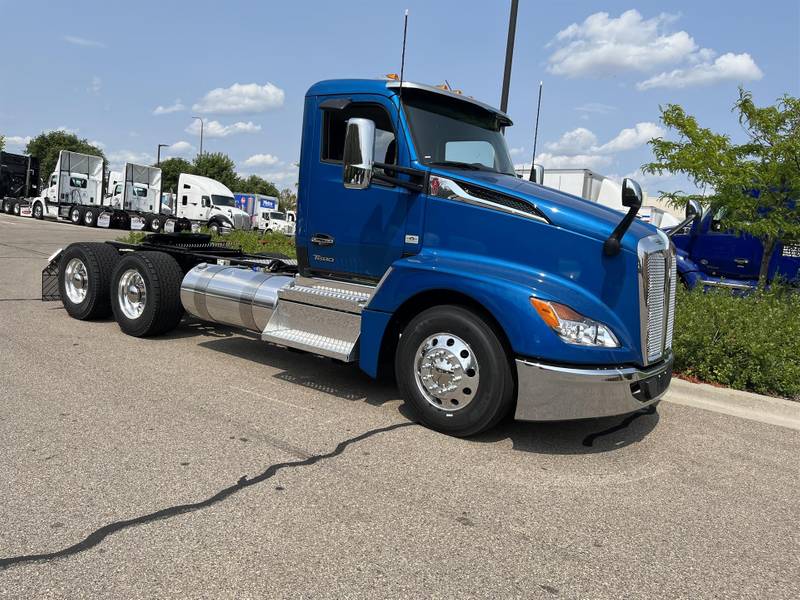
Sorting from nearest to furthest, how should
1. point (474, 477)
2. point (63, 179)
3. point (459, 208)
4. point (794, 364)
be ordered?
1. point (474, 477)
2. point (459, 208)
3. point (794, 364)
4. point (63, 179)

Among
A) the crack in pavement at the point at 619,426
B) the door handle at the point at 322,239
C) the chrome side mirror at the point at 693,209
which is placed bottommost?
the crack in pavement at the point at 619,426

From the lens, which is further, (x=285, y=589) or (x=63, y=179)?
(x=63, y=179)

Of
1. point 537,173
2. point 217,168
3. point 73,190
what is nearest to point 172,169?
point 217,168

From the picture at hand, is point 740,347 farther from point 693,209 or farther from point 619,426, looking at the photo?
point 693,209

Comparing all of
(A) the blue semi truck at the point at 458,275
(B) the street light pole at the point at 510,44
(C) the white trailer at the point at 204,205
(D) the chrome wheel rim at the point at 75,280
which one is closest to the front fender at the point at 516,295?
(A) the blue semi truck at the point at 458,275

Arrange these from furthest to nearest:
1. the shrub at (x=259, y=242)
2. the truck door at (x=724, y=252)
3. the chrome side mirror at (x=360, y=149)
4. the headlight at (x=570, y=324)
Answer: the shrub at (x=259, y=242)
the truck door at (x=724, y=252)
the chrome side mirror at (x=360, y=149)
the headlight at (x=570, y=324)

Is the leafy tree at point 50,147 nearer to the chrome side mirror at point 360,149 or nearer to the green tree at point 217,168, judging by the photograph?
the green tree at point 217,168

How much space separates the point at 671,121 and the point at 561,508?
7707 millimetres

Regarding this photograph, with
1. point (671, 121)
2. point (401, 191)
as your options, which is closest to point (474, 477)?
point (401, 191)

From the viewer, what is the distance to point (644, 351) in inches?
173

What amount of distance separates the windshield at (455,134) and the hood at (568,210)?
26cm

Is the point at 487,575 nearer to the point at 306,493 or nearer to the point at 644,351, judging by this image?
the point at 306,493

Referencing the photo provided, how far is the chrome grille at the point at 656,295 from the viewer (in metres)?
4.34

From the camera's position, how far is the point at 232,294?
20.8ft
